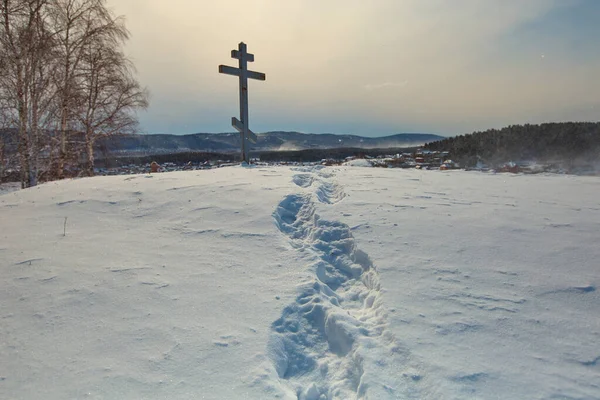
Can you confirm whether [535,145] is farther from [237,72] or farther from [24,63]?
[24,63]

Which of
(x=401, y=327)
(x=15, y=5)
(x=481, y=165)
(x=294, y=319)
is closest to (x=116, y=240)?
(x=294, y=319)

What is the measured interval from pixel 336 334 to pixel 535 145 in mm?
16538

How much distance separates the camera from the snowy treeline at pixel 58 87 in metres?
10.6

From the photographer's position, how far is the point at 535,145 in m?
14.6

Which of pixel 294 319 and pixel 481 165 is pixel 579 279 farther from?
pixel 481 165

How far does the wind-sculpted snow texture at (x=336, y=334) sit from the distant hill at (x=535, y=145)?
12.8 meters

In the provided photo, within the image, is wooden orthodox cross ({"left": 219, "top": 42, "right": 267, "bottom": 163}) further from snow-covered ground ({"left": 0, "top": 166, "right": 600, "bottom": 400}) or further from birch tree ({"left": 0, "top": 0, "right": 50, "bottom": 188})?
birch tree ({"left": 0, "top": 0, "right": 50, "bottom": 188})

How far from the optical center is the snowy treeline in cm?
1062

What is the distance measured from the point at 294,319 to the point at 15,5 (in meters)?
14.4

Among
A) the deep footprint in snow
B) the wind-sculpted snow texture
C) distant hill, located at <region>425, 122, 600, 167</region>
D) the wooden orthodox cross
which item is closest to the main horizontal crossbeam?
the wooden orthodox cross

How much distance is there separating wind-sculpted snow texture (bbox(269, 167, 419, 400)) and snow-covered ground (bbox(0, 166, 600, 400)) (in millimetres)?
12

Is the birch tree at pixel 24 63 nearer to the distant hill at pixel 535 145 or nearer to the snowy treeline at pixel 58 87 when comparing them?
the snowy treeline at pixel 58 87

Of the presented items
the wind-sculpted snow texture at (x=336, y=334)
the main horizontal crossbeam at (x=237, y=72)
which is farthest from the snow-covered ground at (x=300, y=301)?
the main horizontal crossbeam at (x=237, y=72)

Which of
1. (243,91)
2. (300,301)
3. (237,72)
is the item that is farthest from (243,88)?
(300,301)
